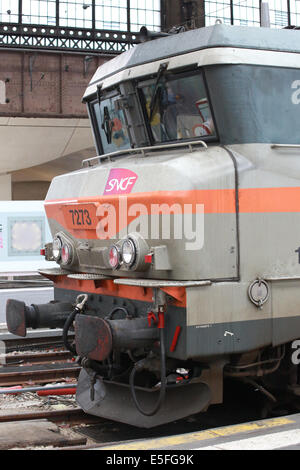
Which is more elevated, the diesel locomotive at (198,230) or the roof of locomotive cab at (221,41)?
the roof of locomotive cab at (221,41)

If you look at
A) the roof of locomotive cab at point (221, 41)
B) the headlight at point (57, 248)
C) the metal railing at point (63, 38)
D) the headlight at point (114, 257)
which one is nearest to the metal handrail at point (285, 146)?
the roof of locomotive cab at point (221, 41)

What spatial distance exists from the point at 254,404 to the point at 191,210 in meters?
2.90

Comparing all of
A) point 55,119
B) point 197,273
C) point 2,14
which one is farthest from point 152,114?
point 2,14

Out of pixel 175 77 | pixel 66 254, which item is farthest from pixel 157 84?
pixel 66 254

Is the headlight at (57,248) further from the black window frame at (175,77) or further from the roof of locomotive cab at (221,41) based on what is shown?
the roof of locomotive cab at (221,41)

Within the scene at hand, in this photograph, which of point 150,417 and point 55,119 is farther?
point 55,119

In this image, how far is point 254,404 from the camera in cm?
703

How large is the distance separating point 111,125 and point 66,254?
143 centimetres

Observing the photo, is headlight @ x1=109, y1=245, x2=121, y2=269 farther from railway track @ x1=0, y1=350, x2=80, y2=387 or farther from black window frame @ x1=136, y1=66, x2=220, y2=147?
railway track @ x1=0, y1=350, x2=80, y2=387

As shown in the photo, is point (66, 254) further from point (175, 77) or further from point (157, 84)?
point (175, 77)

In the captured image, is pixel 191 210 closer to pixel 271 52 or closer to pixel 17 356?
pixel 271 52

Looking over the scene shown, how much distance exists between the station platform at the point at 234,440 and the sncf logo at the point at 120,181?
2.09 m

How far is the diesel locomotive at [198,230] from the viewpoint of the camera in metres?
5.18
